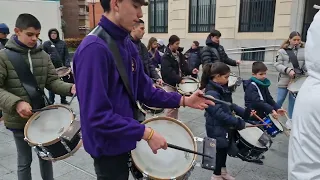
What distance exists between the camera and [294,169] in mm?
1378

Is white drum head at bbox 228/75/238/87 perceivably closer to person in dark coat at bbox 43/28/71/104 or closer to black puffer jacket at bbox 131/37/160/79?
black puffer jacket at bbox 131/37/160/79

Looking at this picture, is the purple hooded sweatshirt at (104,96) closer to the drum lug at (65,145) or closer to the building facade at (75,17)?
the drum lug at (65,145)

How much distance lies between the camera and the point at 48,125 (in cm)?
254

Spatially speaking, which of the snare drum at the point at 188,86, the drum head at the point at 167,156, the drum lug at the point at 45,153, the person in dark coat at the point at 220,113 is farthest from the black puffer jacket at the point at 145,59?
the drum head at the point at 167,156

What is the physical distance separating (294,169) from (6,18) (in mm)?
14161

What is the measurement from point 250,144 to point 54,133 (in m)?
1.97

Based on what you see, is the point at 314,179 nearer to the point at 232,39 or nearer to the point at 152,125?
the point at 152,125

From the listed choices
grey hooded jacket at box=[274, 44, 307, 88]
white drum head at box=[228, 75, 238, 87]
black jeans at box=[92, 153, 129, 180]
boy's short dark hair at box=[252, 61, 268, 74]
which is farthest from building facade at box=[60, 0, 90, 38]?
black jeans at box=[92, 153, 129, 180]

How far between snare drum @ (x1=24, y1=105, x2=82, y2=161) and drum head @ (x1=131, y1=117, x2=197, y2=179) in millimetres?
665

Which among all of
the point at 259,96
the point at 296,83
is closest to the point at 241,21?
the point at 296,83

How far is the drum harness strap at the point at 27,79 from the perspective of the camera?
246cm

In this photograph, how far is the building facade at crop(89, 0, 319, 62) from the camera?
36.9 ft

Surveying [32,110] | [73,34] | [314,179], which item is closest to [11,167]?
[32,110]

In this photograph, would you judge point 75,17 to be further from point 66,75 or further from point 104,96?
point 104,96
